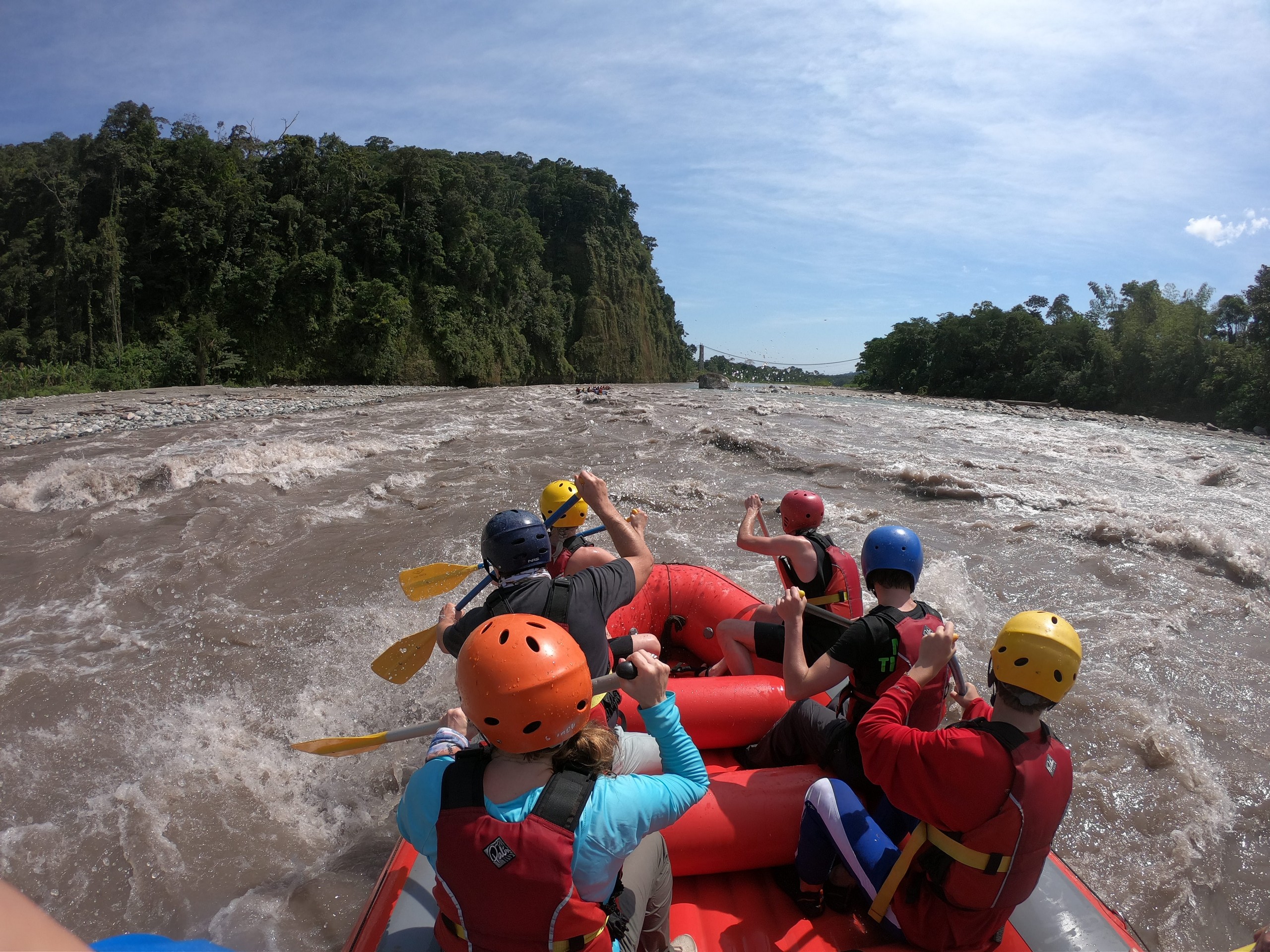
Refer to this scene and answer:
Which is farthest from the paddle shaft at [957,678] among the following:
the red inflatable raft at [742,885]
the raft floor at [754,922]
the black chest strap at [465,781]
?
the black chest strap at [465,781]

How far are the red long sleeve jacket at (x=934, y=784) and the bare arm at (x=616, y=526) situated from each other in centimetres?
102

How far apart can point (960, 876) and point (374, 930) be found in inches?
60.9

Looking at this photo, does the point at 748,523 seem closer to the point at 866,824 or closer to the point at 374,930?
the point at 866,824

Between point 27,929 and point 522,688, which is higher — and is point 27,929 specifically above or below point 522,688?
above

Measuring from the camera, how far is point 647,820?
4.93ft

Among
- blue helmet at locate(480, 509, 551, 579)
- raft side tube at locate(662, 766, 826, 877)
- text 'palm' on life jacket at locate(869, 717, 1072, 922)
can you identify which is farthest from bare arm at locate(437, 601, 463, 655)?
text 'palm' on life jacket at locate(869, 717, 1072, 922)

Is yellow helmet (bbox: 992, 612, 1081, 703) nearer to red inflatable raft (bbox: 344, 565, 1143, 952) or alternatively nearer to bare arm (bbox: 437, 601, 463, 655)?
red inflatable raft (bbox: 344, 565, 1143, 952)

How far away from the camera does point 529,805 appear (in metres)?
1.41

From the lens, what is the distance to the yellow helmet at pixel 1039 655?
166 centimetres

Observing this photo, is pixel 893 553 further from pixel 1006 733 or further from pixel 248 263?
pixel 248 263

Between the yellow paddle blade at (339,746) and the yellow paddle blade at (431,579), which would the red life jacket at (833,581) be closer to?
the yellow paddle blade at (431,579)

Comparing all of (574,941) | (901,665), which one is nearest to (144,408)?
(901,665)

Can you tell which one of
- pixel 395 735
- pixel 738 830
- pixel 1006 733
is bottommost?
pixel 738 830

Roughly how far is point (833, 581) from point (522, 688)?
2318mm
